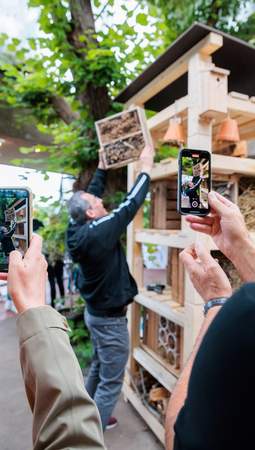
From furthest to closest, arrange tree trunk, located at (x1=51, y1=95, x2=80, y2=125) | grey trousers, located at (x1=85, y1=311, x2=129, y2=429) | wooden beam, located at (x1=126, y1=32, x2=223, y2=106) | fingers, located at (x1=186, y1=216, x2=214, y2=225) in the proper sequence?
1. tree trunk, located at (x1=51, y1=95, x2=80, y2=125)
2. grey trousers, located at (x1=85, y1=311, x2=129, y2=429)
3. wooden beam, located at (x1=126, y1=32, x2=223, y2=106)
4. fingers, located at (x1=186, y1=216, x2=214, y2=225)

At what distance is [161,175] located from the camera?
6.75ft

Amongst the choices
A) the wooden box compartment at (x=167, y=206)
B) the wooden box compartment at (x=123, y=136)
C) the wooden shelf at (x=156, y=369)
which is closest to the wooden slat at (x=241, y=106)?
the wooden box compartment at (x=123, y=136)

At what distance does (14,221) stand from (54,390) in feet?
1.53

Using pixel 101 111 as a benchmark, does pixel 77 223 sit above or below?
below

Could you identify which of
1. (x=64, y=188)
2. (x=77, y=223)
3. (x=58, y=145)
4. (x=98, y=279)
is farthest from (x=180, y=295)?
(x=58, y=145)

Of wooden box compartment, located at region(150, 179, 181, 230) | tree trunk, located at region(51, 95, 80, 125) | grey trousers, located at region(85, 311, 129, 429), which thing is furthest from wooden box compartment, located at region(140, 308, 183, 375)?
tree trunk, located at region(51, 95, 80, 125)

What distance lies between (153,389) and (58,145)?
265 cm

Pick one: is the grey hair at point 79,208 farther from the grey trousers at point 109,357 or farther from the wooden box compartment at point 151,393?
the wooden box compartment at point 151,393

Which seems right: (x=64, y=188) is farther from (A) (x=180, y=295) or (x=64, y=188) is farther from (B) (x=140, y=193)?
(A) (x=180, y=295)

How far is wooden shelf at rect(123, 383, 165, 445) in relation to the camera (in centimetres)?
207

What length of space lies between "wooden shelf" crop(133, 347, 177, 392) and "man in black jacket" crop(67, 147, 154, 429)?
0.89ft

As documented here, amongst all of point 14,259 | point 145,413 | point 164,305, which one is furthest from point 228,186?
point 145,413

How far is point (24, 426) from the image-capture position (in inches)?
93.4

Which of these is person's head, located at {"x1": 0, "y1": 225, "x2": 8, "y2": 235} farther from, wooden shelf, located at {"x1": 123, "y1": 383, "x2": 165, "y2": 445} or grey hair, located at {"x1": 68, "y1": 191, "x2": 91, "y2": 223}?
wooden shelf, located at {"x1": 123, "y1": 383, "x2": 165, "y2": 445}
